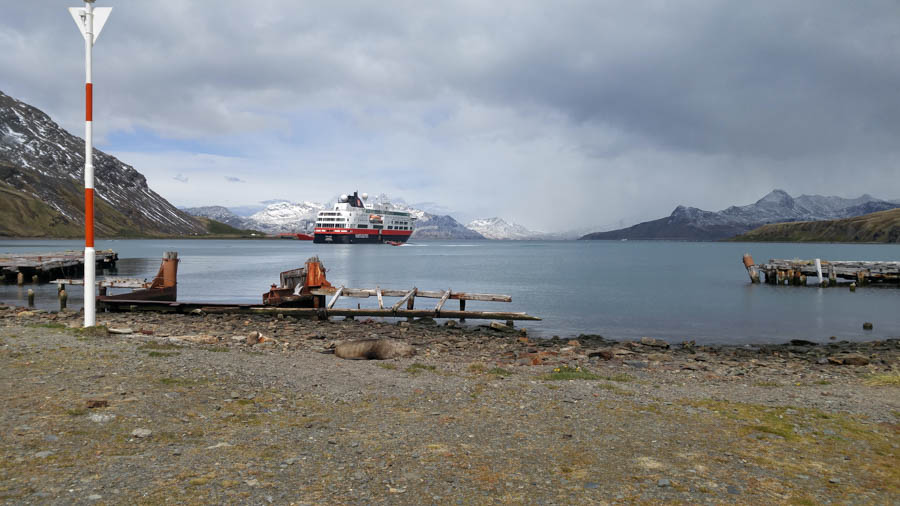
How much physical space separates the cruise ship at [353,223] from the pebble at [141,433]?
159m

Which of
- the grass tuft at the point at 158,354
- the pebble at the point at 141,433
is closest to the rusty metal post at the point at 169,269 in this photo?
the grass tuft at the point at 158,354

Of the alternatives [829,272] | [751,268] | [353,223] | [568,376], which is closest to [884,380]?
[568,376]

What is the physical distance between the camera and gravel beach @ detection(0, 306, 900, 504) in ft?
18.4

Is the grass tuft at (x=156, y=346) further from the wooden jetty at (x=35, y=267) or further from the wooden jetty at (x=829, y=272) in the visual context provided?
the wooden jetty at (x=829, y=272)

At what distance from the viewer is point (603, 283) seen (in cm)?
5519

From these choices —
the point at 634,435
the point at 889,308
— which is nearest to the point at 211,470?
the point at 634,435

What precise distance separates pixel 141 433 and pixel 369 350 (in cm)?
761

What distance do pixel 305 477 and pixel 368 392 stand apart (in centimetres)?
431

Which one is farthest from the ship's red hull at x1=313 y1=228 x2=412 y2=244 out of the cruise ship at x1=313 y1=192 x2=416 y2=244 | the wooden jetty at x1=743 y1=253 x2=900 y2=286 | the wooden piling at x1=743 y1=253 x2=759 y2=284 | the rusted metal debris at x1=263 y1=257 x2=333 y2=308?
the rusted metal debris at x1=263 y1=257 x2=333 y2=308

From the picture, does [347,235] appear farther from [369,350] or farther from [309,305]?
[369,350]

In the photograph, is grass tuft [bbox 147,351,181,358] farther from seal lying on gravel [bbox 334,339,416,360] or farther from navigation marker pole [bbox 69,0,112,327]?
seal lying on gravel [bbox 334,339,416,360]

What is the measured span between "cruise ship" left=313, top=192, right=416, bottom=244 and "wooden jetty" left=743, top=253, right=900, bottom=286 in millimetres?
125541

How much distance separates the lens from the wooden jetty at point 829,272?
1918 inches

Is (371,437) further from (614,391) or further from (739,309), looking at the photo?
(739,309)
